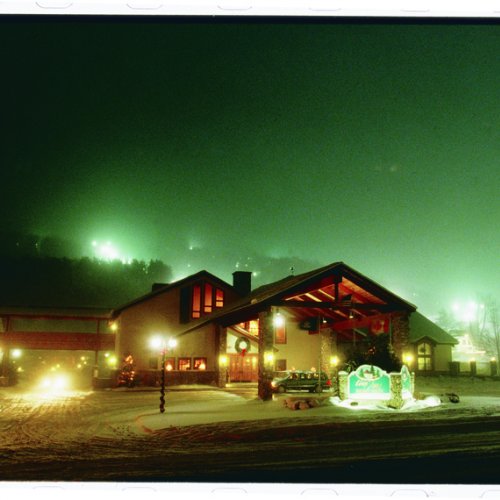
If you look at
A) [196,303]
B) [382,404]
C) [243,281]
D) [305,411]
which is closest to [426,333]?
[243,281]

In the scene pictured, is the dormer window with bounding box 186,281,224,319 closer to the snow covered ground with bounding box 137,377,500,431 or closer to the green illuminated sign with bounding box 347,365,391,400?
the snow covered ground with bounding box 137,377,500,431

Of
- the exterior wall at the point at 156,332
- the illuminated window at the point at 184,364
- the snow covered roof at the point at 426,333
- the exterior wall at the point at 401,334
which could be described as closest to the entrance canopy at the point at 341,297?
the exterior wall at the point at 401,334

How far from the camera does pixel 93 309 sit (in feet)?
145

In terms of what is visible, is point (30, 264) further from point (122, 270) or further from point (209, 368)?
point (209, 368)

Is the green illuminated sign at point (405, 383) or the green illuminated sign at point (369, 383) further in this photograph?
the green illuminated sign at point (405, 383)

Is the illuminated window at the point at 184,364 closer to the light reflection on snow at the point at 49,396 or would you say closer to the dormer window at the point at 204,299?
the dormer window at the point at 204,299

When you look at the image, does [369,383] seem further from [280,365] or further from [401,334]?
[280,365]

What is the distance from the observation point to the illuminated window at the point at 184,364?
106ft

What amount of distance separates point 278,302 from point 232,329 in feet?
40.0

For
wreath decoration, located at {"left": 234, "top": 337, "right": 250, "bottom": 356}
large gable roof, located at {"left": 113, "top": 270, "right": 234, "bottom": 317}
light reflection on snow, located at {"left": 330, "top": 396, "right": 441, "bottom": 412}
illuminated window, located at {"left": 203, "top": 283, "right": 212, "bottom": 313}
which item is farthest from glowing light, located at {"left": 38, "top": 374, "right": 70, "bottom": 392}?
light reflection on snow, located at {"left": 330, "top": 396, "right": 441, "bottom": 412}

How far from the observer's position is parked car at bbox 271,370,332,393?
2694cm

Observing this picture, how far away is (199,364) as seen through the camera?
107 feet

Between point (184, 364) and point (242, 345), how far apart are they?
406cm

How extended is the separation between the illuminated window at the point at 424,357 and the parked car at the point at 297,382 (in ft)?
54.2
